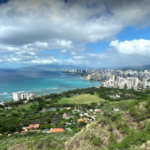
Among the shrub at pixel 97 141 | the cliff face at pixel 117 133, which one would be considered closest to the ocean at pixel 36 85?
the cliff face at pixel 117 133

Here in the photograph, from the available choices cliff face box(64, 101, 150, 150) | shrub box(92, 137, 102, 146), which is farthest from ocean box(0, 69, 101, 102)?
shrub box(92, 137, 102, 146)

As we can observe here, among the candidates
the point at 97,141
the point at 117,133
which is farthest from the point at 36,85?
the point at 117,133

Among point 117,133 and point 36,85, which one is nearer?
point 117,133

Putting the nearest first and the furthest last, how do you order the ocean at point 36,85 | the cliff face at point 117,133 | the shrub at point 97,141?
1. the cliff face at point 117,133
2. the shrub at point 97,141
3. the ocean at point 36,85

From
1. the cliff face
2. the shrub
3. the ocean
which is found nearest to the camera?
the cliff face

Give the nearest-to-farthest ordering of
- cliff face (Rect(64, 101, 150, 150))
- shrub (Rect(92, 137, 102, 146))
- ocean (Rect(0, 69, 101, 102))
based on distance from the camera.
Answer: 1. cliff face (Rect(64, 101, 150, 150))
2. shrub (Rect(92, 137, 102, 146))
3. ocean (Rect(0, 69, 101, 102))

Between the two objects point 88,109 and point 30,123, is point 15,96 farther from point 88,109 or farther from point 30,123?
point 88,109

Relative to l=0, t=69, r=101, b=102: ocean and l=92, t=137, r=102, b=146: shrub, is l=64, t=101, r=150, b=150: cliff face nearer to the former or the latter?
l=92, t=137, r=102, b=146: shrub

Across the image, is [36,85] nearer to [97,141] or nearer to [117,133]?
[97,141]

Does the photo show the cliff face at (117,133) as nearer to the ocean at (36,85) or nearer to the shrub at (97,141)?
the shrub at (97,141)
